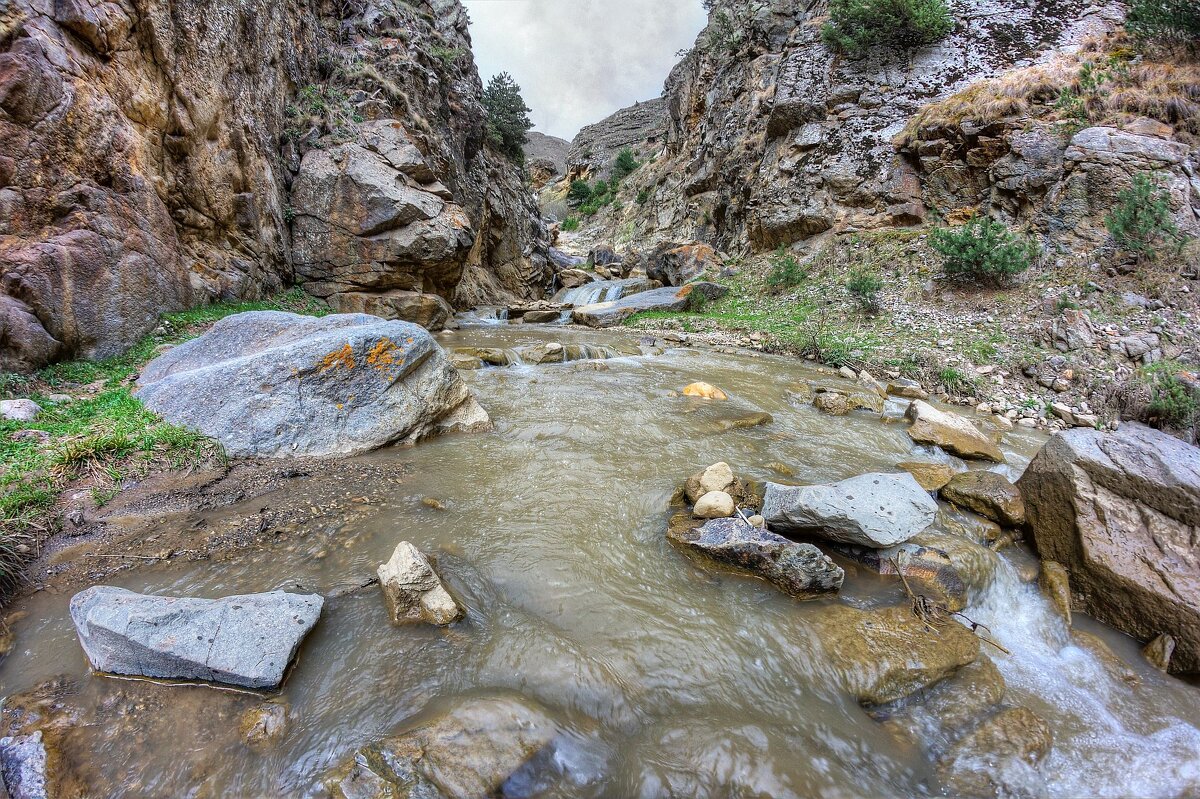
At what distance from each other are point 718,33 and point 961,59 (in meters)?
14.1

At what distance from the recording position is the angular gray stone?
15.4 m

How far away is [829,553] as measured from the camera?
3154 mm

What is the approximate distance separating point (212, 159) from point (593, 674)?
36.9ft

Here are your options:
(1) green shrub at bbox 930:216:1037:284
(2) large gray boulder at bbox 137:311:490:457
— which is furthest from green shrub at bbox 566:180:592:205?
(2) large gray boulder at bbox 137:311:490:457

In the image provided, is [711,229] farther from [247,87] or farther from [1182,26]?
[247,87]

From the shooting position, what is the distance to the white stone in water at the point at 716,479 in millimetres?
3625

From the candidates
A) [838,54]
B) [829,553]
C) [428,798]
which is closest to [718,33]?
[838,54]

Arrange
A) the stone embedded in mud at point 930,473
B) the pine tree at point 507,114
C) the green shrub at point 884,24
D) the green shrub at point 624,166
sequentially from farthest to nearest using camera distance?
the green shrub at point 624,166 → the pine tree at point 507,114 → the green shrub at point 884,24 → the stone embedded in mud at point 930,473

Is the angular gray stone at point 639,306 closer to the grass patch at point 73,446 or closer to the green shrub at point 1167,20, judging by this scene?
the green shrub at point 1167,20

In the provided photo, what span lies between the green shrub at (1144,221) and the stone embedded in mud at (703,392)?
8.44 m

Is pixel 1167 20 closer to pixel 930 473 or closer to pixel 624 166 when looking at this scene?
pixel 930 473

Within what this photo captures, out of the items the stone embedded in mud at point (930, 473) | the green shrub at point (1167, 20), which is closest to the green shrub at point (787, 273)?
the green shrub at point (1167, 20)

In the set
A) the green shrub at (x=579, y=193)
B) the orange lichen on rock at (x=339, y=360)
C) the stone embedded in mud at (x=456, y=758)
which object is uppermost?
the green shrub at (x=579, y=193)

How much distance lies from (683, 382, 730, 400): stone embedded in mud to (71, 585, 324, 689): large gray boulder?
19.3ft
